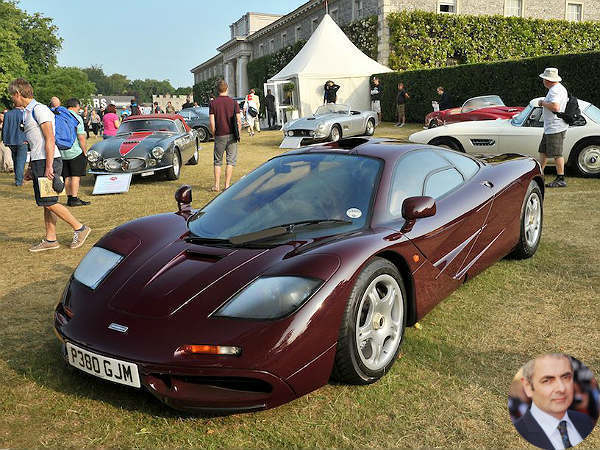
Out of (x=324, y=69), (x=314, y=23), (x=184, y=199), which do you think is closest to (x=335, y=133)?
(x=324, y=69)

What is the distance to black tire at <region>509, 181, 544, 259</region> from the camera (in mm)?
4821

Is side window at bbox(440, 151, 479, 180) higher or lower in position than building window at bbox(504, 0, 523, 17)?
lower

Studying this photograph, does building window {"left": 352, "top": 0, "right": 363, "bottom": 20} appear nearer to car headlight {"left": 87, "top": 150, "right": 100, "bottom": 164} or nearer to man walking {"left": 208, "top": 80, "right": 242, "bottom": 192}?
car headlight {"left": 87, "top": 150, "right": 100, "bottom": 164}

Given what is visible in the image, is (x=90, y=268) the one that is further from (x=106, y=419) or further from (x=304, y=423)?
(x=304, y=423)

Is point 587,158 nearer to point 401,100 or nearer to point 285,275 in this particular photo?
point 285,275

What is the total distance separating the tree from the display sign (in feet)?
203

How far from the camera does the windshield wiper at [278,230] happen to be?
3255 millimetres

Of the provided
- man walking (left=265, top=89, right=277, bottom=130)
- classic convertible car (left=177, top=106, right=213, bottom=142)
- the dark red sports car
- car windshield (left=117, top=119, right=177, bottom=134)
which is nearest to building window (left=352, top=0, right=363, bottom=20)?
man walking (left=265, top=89, right=277, bottom=130)

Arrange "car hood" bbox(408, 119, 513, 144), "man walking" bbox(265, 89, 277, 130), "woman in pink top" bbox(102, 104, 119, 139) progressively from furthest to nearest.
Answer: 1. "man walking" bbox(265, 89, 277, 130)
2. "woman in pink top" bbox(102, 104, 119, 139)
3. "car hood" bbox(408, 119, 513, 144)

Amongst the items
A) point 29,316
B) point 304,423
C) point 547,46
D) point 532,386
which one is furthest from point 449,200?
point 547,46

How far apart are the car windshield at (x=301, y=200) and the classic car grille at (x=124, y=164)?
736 cm


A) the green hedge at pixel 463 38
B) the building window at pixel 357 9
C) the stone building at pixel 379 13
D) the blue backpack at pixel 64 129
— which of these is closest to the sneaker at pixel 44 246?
the blue backpack at pixel 64 129

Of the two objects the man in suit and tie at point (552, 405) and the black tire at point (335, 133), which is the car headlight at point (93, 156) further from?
the man in suit and tie at point (552, 405)

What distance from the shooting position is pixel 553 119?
327 inches
